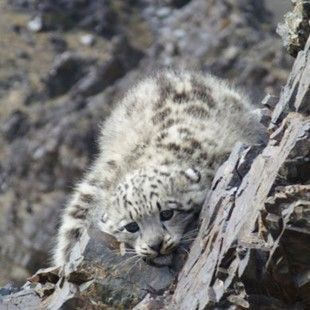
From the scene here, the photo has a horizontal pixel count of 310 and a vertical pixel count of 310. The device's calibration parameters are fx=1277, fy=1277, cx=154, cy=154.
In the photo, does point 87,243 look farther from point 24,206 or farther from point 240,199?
point 24,206

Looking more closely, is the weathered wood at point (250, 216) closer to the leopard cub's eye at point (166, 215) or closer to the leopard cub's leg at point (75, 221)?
the leopard cub's eye at point (166, 215)

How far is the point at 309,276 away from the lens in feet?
31.8

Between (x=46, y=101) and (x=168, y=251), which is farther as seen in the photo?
(x=46, y=101)

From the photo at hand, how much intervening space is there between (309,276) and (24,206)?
1787cm

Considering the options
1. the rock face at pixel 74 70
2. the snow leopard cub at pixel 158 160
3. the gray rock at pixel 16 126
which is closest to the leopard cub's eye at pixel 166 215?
the snow leopard cub at pixel 158 160

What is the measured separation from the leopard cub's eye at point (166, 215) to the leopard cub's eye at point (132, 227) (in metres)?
0.24

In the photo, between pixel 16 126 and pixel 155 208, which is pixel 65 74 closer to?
pixel 16 126

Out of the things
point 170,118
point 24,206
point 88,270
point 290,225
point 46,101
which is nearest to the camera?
point 290,225

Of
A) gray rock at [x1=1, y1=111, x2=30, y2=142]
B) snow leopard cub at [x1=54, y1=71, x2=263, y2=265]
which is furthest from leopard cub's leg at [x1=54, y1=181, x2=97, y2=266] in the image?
gray rock at [x1=1, y1=111, x2=30, y2=142]

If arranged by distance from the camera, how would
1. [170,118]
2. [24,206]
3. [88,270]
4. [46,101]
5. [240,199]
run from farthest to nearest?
[46,101]
[24,206]
[170,118]
[88,270]
[240,199]

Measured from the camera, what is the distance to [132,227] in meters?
11.5

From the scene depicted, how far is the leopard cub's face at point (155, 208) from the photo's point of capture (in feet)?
37.1

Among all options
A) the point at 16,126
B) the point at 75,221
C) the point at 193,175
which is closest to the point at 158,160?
the point at 193,175

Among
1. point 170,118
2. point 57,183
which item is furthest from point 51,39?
point 170,118
